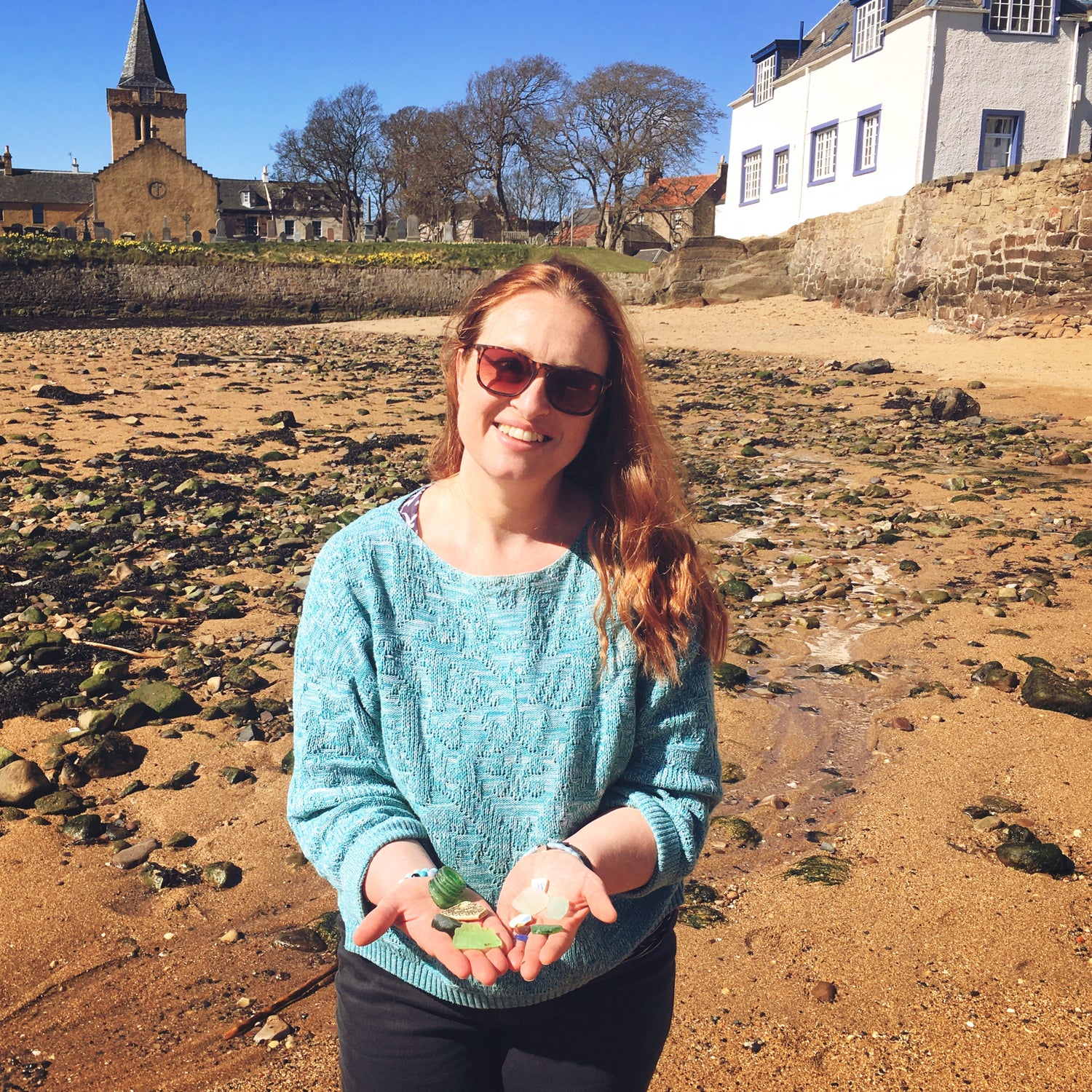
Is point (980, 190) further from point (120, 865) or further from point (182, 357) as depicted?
point (120, 865)

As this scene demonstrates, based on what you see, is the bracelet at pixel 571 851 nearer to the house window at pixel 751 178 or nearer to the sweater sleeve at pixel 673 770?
the sweater sleeve at pixel 673 770

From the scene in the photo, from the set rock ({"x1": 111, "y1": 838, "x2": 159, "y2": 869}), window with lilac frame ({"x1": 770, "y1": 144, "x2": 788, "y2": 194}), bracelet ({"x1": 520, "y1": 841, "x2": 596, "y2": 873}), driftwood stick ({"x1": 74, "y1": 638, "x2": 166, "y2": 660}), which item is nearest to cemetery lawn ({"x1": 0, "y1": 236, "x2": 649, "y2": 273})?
window with lilac frame ({"x1": 770, "y1": 144, "x2": 788, "y2": 194})

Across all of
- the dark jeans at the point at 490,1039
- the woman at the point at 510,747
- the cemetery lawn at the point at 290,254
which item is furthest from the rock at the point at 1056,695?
the cemetery lawn at the point at 290,254

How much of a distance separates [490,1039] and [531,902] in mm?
332

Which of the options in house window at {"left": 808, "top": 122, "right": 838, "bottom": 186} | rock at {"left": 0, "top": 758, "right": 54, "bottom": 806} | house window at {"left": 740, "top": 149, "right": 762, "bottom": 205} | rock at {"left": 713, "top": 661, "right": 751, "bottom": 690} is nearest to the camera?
rock at {"left": 0, "top": 758, "right": 54, "bottom": 806}

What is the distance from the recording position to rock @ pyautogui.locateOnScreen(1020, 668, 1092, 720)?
4.76m

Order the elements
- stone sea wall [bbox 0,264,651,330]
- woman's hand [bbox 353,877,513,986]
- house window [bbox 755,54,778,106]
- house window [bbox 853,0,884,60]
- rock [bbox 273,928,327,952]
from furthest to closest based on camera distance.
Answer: house window [bbox 755,54,778,106]
stone sea wall [bbox 0,264,651,330]
house window [bbox 853,0,884,60]
rock [bbox 273,928,327,952]
woman's hand [bbox 353,877,513,986]

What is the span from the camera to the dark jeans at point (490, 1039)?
1.73m

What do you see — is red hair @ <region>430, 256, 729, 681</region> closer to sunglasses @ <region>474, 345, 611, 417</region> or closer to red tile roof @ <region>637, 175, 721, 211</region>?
sunglasses @ <region>474, 345, 611, 417</region>

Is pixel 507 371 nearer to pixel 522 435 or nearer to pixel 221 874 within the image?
pixel 522 435

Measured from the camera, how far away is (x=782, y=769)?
14.8ft

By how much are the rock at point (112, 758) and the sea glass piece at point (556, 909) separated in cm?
337

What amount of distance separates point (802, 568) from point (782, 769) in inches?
105

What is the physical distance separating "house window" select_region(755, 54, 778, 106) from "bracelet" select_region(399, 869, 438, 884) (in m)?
33.4
